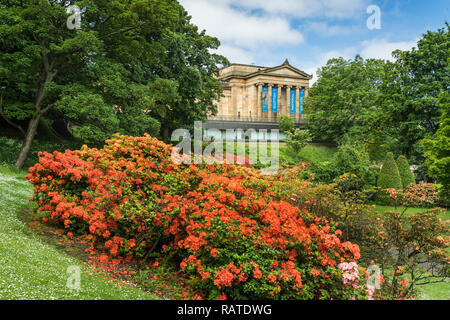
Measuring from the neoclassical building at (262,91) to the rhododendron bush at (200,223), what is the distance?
1903 inches

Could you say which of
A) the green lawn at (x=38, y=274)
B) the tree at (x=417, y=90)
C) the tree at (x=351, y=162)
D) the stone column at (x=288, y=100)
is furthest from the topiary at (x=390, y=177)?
the stone column at (x=288, y=100)

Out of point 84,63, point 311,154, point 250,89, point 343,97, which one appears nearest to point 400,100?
point 343,97

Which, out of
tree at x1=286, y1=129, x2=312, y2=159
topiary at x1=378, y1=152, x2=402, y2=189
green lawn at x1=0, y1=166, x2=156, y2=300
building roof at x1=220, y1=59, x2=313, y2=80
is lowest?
green lawn at x1=0, y1=166, x2=156, y2=300

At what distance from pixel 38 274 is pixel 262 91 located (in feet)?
186

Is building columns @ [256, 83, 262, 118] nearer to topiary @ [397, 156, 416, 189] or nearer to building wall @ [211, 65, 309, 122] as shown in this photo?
building wall @ [211, 65, 309, 122]

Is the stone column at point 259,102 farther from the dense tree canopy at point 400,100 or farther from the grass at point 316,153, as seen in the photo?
the dense tree canopy at point 400,100

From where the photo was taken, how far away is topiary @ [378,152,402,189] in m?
26.5

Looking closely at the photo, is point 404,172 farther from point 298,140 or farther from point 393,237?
point 393,237

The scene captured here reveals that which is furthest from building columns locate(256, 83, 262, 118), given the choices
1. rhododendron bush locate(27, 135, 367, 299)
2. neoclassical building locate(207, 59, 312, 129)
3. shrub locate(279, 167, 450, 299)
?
rhododendron bush locate(27, 135, 367, 299)

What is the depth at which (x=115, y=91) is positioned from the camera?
62.0 ft

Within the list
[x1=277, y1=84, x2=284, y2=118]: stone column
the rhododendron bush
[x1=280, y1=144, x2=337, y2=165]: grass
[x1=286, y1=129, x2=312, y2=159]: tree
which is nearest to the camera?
the rhododendron bush

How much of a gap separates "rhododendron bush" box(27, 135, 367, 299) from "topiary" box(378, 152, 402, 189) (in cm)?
1881

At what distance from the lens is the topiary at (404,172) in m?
27.7
